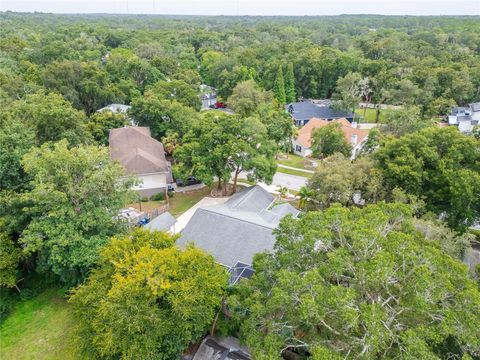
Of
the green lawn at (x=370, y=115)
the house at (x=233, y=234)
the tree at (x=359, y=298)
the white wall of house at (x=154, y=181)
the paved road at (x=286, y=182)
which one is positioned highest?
the tree at (x=359, y=298)

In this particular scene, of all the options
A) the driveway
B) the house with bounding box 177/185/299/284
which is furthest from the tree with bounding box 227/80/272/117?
the house with bounding box 177/185/299/284

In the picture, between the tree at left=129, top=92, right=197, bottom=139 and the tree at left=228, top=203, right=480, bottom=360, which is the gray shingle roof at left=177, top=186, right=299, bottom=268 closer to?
the tree at left=228, top=203, right=480, bottom=360

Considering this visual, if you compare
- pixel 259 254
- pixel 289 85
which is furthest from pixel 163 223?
pixel 289 85

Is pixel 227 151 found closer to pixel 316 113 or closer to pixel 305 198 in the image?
pixel 305 198

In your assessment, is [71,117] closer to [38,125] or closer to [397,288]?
[38,125]

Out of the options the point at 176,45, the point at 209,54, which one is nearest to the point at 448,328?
the point at 209,54

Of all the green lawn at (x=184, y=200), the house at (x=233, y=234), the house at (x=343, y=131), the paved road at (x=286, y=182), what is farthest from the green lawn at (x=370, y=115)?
the house at (x=233, y=234)

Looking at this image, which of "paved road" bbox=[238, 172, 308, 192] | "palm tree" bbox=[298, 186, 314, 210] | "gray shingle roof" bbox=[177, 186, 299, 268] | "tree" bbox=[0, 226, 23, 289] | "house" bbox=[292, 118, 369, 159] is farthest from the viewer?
"house" bbox=[292, 118, 369, 159]

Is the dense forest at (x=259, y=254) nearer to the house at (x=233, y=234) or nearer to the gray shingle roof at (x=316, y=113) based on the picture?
the house at (x=233, y=234)

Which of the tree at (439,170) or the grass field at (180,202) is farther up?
the tree at (439,170)
